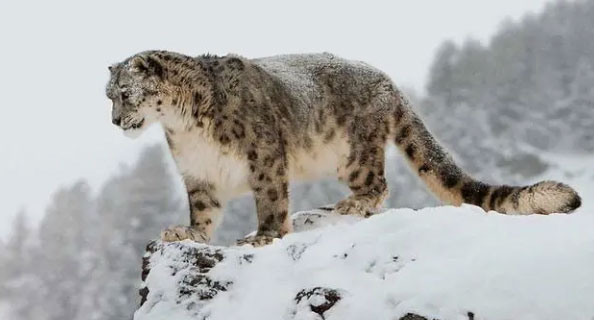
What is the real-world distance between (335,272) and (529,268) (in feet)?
3.89

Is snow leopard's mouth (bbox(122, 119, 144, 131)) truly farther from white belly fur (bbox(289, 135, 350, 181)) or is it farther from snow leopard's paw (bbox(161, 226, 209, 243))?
white belly fur (bbox(289, 135, 350, 181))

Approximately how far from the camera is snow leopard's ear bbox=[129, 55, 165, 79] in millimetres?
7828

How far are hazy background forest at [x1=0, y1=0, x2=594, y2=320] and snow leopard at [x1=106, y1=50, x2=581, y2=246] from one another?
25853 mm

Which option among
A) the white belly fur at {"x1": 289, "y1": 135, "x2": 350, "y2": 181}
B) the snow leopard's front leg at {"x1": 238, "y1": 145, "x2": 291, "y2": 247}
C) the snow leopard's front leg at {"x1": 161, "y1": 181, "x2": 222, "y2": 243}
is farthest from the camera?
the white belly fur at {"x1": 289, "y1": 135, "x2": 350, "y2": 181}

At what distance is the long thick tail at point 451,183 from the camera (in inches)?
266

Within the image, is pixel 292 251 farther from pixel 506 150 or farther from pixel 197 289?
pixel 506 150

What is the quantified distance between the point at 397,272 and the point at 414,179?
31632mm

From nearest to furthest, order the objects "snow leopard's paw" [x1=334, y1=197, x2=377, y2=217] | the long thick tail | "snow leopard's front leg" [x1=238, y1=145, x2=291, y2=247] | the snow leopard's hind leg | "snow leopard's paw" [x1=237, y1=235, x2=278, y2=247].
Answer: the long thick tail
"snow leopard's paw" [x1=237, y1=235, x2=278, y2=247]
"snow leopard's front leg" [x1=238, y1=145, x2=291, y2=247]
"snow leopard's paw" [x1=334, y1=197, x2=377, y2=217]
the snow leopard's hind leg

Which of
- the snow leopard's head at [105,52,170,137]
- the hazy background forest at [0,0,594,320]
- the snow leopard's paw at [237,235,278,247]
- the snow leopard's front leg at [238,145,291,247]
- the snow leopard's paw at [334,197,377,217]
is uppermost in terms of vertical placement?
the snow leopard's head at [105,52,170,137]

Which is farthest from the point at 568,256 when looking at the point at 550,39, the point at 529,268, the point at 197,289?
the point at 550,39

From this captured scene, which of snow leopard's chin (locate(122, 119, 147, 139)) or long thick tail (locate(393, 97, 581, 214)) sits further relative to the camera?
snow leopard's chin (locate(122, 119, 147, 139))

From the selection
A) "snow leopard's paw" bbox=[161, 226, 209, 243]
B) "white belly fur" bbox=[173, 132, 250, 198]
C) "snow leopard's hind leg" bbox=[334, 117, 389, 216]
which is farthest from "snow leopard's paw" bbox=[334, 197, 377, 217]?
"snow leopard's paw" bbox=[161, 226, 209, 243]

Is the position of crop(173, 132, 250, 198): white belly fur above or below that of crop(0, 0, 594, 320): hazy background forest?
above

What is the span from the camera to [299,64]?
29.4ft
